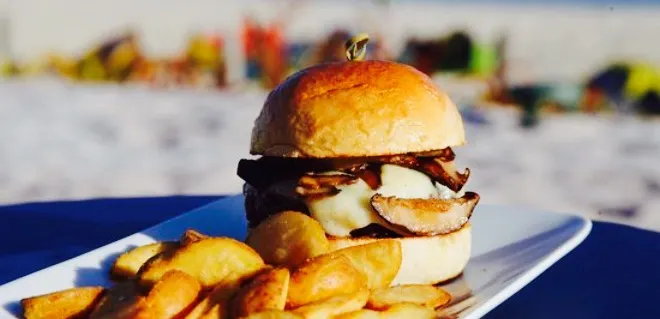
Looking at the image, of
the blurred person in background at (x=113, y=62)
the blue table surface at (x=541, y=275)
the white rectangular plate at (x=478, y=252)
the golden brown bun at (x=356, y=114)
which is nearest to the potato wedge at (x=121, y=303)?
the white rectangular plate at (x=478, y=252)

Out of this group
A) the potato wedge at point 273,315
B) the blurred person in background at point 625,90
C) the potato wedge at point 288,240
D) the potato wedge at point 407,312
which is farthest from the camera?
the blurred person in background at point 625,90

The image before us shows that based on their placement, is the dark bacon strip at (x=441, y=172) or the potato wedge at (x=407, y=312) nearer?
the potato wedge at (x=407, y=312)

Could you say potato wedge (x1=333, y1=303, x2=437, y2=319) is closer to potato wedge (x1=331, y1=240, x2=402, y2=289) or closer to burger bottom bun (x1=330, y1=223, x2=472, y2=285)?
potato wedge (x1=331, y1=240, x2=402, y2=289)

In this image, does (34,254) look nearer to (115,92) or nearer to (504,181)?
(504,181)

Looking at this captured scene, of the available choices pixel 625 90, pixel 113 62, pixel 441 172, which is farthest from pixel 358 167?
pixel 113 62

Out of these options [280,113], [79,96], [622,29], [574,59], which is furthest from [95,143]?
[622,29]

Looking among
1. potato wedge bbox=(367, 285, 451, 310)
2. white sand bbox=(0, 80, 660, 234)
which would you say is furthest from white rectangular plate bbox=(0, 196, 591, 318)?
white sand bbox=(0, 80, 660, 234)

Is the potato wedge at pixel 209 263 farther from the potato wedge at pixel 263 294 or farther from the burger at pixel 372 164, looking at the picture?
the burger at pixel 372 164

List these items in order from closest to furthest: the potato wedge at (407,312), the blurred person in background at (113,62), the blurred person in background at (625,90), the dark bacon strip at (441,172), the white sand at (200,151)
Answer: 1. the potato wedge at (407,312)
2. the dark bacon strip at (441,172)
3. the white sand at (200,151)
4. the blurred person in background at (625,90)
5. the blurred person in background at (113,62)
